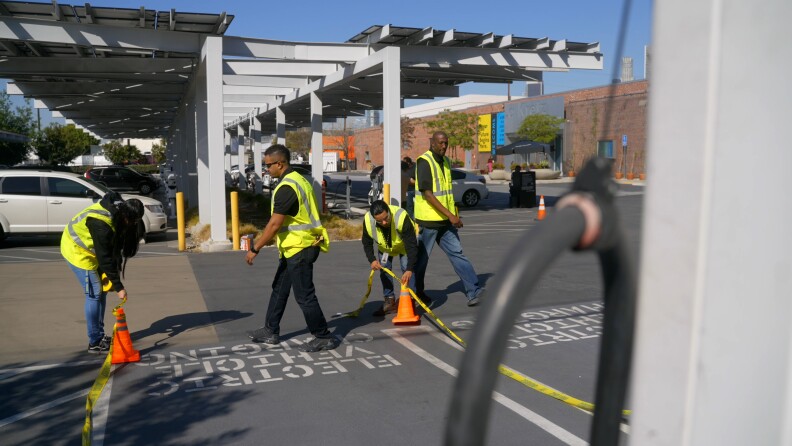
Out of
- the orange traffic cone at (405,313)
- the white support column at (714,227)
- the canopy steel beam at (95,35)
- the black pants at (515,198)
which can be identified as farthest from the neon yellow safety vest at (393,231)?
the black pants at (515,198)

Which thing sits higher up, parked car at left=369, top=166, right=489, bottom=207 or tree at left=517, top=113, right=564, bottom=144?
tree at left=517, top=113, right=564, bottom=144

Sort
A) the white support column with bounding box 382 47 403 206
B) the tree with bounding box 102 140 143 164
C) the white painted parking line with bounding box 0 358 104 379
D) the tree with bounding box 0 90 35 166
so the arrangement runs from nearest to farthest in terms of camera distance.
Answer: the white painted parking line with bounding box 0 358 104 379 < the white support column with bounding box 382 47 403 206 < the tree with bounding box 0 90 35 166 < the tree with bounding box 102 140 143 164

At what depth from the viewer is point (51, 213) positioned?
16453 mm

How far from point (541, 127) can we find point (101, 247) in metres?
44.0

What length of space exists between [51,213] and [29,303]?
7815mm

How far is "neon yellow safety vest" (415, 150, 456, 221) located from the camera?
339 inches

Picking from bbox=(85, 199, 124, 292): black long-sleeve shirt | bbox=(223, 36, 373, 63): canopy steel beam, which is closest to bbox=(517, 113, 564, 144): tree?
bbox=(223, 36, 373, 63): canopy steel beam

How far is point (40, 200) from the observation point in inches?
648

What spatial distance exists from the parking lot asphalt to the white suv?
19.3 ft

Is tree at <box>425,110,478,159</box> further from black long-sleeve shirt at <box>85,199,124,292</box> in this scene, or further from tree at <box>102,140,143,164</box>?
black long-sleeve shirt at <box>85,199,124,292</box>

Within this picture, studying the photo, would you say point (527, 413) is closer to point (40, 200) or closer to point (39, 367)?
point (39, 367)

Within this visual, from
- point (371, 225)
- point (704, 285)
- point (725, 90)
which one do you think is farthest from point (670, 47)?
point (371, 225)

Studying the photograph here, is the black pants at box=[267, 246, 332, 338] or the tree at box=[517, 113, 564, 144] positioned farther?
the tree at box=[517, 113, 564, 144]

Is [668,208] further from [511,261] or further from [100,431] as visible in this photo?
[100,431]
